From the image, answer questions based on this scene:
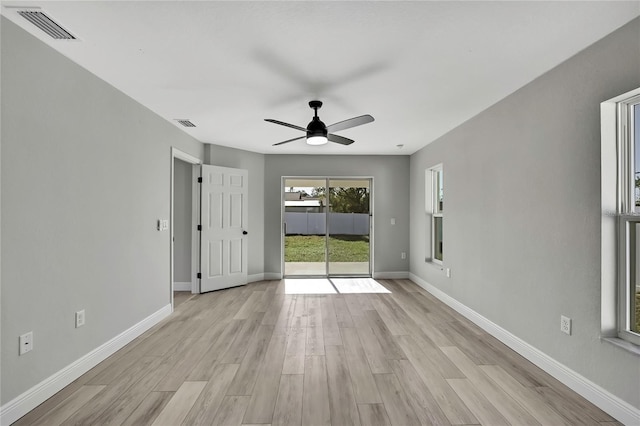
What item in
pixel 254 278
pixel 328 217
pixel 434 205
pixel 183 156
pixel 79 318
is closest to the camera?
pixel 79 318

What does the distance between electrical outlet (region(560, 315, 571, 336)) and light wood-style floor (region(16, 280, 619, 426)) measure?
1.27 feet

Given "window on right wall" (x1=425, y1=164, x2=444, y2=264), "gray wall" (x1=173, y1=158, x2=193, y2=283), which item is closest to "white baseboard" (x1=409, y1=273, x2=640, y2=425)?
"window on right wall" (x1=425, y1=164, x2=444, y2=264)

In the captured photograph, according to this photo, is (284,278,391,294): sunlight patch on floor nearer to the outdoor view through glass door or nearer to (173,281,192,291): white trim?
→ the outdoor view through glass door

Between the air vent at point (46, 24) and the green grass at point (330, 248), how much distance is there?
16.6 ft

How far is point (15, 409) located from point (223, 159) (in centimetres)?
410

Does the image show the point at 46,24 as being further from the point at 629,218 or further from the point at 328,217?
the point at 328,217

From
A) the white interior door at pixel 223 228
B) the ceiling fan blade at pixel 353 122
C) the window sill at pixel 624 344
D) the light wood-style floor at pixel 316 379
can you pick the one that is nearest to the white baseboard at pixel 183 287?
the white interior door at pixel 223 228

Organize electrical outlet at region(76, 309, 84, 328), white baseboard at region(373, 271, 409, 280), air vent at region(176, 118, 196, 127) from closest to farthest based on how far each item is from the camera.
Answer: electrical outlet at region(76, 309, 84, 328) → air vent at region(176, 118, 196, 127) → white baseboard at region(373, 271, 409, 280)

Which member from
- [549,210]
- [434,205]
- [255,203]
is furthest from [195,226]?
[549,210]

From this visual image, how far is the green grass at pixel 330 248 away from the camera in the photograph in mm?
6902

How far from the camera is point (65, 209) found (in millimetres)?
2383

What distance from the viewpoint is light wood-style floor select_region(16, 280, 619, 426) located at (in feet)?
6.56

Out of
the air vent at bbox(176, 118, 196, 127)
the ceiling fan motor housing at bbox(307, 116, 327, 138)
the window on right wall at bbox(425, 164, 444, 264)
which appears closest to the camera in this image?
the ceiling fan motor housing at bbox(307, 116, 327, 138)

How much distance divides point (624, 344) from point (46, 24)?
13.2 ft
